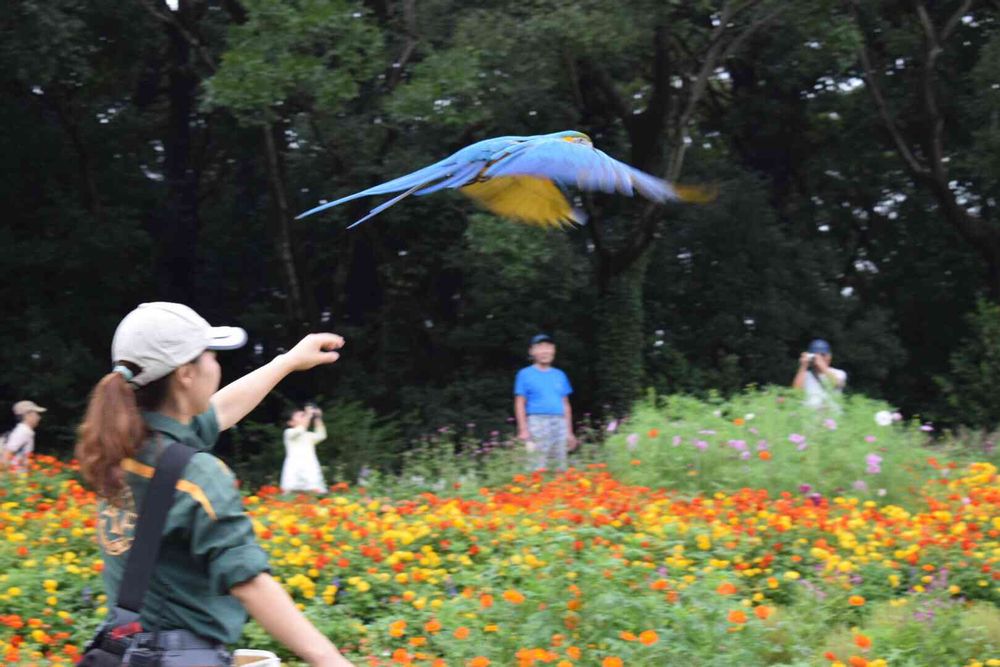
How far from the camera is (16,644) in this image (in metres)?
5.13

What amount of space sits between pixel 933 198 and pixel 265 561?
17.2m

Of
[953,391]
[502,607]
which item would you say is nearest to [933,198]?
[953,391]

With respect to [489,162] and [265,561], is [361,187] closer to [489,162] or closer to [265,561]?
[489,162]

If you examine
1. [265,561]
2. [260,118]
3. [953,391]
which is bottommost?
[953,391]

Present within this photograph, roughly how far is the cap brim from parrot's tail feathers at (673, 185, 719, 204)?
2465 millimetres

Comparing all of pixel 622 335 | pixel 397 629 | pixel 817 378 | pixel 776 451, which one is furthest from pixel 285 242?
pixel 397 629

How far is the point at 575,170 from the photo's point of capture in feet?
14.9

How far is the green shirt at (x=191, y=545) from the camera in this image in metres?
2.14

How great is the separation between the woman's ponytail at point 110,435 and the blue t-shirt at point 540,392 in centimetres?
730

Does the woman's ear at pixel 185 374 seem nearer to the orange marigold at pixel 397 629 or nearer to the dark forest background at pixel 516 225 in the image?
the orange marigold at pixel 397 629

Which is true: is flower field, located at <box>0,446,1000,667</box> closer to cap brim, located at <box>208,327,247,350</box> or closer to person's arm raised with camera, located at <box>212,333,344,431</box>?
person's arm raised with camera, located at <box>212,333,344,431</box>

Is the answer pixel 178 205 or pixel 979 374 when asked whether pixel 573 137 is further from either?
pixel 178 205

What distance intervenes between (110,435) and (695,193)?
121 inches

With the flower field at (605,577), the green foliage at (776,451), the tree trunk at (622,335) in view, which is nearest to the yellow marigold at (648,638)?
the flower field at (605,577)
